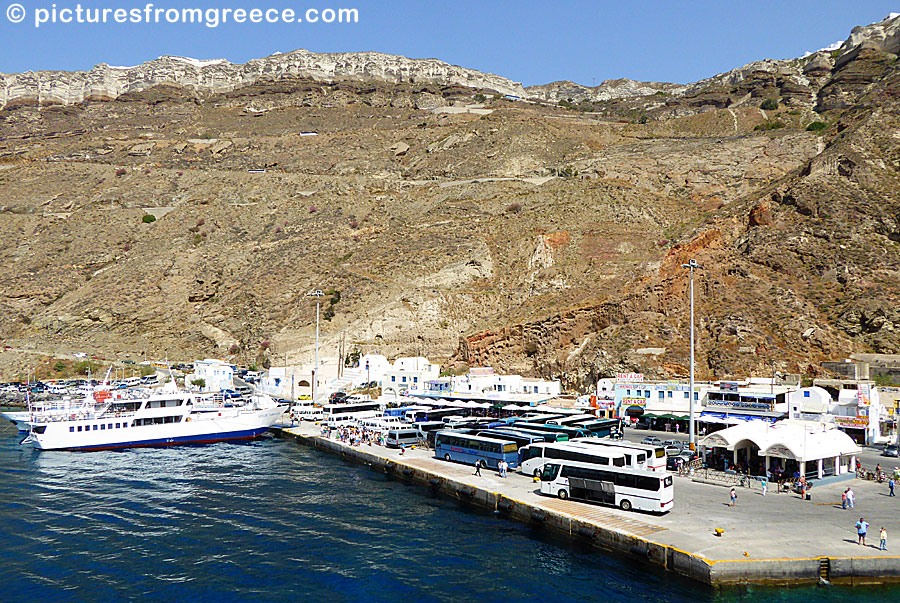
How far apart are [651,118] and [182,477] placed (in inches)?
6499

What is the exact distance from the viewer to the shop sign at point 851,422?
49562 millimetres

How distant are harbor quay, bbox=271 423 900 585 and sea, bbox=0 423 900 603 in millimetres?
610

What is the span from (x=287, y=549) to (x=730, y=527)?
19842mm

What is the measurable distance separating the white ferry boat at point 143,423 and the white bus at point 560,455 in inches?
1285

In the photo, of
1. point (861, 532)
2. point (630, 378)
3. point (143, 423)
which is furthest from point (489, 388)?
point (861, 532)

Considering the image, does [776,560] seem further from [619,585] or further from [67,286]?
[67,286]

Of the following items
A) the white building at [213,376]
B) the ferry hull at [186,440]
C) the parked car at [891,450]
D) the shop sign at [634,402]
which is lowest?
the ferry hull at [186,440]

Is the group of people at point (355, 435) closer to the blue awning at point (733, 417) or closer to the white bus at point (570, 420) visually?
the white bus at point (570, 420)

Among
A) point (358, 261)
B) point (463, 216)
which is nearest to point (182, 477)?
point (358, 261)

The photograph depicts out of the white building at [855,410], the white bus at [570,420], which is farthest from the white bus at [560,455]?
the white building at [855,410]

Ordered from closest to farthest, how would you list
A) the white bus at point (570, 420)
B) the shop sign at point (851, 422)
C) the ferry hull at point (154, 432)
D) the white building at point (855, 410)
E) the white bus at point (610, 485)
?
the white bus at point (610, 485), the white building at point (855, 410), the shop sign at point (851, 422), the white bus at point (570, 420), the ferry hull at point (154, 432)

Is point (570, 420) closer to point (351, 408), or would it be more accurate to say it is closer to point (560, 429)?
point (560, 429)

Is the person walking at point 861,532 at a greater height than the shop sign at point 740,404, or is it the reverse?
the shop sign at point 740,404

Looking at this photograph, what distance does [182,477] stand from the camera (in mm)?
46406
